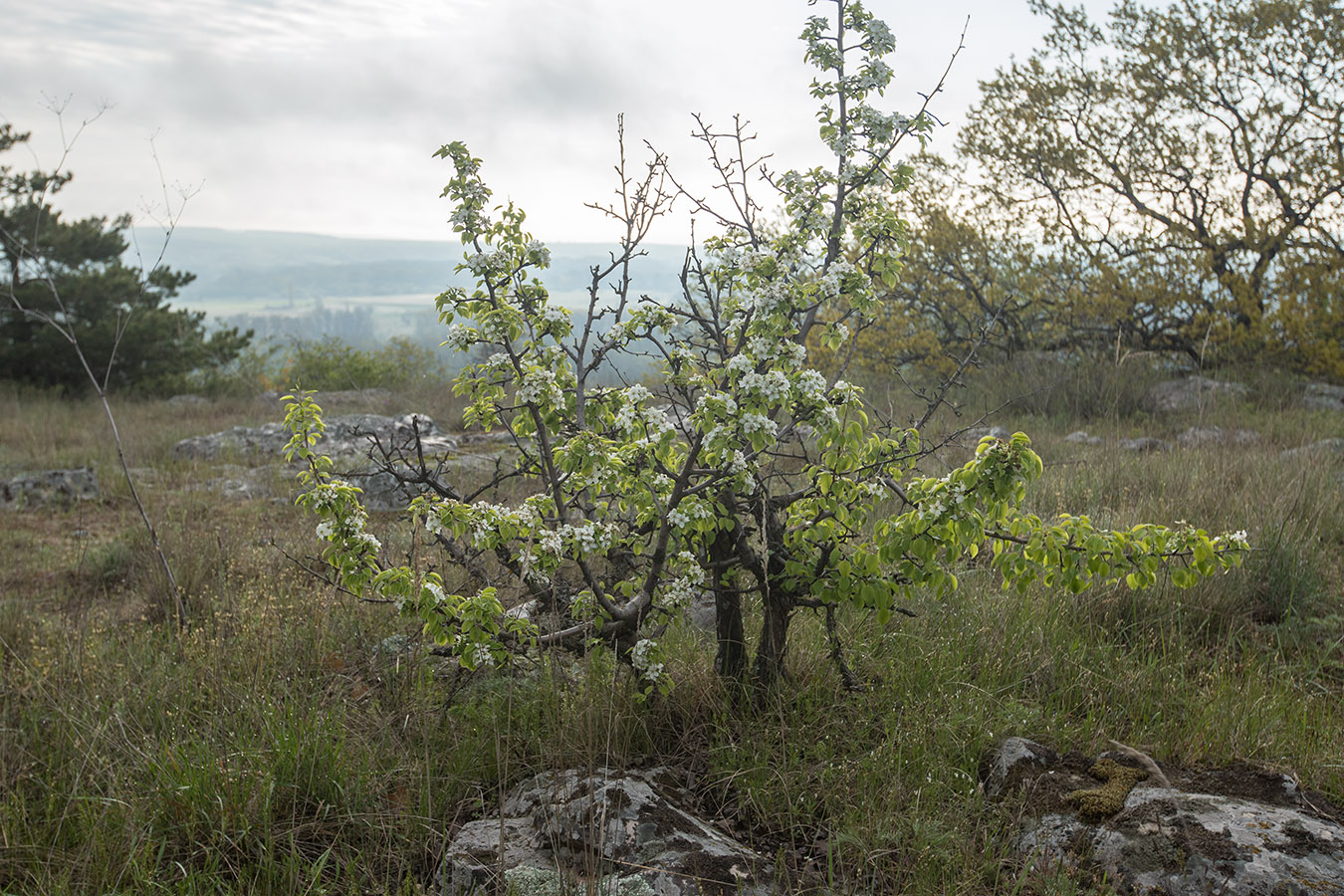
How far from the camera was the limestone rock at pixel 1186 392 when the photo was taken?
9.11 meters

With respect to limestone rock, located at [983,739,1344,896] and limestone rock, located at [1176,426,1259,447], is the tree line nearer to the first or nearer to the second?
limestone rock, located at [1176,426,1259,447]

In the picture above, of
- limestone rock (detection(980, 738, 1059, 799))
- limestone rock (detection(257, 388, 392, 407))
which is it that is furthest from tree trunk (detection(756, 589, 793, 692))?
limestone rock (detection(257, 388, 392, 407))

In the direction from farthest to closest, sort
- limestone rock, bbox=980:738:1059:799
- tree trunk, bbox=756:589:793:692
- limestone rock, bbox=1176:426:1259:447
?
limestone rock, bbox=1176:426:1259:447 < tree trunk, bbox=756:589:793:692 < limestone rock, bbox=980:738:1059:799

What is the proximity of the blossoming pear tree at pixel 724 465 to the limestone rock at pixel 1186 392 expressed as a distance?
7.70 m

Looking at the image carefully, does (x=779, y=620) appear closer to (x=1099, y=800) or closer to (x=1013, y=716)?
(x=1013, y=716)

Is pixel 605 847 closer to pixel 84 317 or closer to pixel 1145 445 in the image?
pixel 1145 445

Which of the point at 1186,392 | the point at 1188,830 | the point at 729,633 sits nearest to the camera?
the point at 1188,830

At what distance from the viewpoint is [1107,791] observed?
2.36 meters

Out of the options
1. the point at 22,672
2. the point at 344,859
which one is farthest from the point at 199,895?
the point at 22,672

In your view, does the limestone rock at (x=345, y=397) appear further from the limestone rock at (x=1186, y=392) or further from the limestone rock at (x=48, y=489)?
the limestone rock at (x=1186, y=392)

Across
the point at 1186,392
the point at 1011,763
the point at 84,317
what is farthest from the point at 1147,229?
the point at 84,317

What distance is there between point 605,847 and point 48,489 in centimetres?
754

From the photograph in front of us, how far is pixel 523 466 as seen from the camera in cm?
294

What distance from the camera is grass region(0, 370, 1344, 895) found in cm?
235
